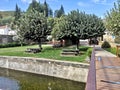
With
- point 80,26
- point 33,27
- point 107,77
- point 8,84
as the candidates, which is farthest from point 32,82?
point 107,77

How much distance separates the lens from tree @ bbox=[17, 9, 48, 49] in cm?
3238

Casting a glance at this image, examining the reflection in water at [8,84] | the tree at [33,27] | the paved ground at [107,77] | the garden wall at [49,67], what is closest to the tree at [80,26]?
the tree at [33,27]

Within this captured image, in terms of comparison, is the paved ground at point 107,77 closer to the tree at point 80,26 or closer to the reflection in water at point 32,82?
the reflection in water at point 32,82

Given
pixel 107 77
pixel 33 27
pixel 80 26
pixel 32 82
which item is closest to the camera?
pixel 107 77

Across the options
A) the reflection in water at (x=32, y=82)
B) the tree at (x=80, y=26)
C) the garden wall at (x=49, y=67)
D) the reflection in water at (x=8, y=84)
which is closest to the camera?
the reflection in water at (x=8, y=84)

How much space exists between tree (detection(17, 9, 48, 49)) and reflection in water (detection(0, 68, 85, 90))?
772 centimetres

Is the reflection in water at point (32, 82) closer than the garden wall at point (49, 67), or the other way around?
the reflection in water at point (32, 82)

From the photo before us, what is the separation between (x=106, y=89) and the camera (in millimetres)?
7727

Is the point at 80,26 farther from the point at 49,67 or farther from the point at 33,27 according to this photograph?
the point at 49,67

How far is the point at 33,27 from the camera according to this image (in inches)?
1276

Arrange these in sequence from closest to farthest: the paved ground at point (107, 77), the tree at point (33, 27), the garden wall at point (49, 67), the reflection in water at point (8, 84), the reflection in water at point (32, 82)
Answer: the paved ground at point (107, 77) → the reflection in water at point (8, 84) → the reflection in water at point (32, 82) → the garden wall at point (49, 67) → the tree at point (33, 27)

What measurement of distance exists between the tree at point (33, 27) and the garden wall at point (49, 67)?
16.4 ft

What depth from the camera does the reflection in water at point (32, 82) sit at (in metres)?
19.4

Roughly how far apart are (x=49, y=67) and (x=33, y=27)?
10103 millimetres
